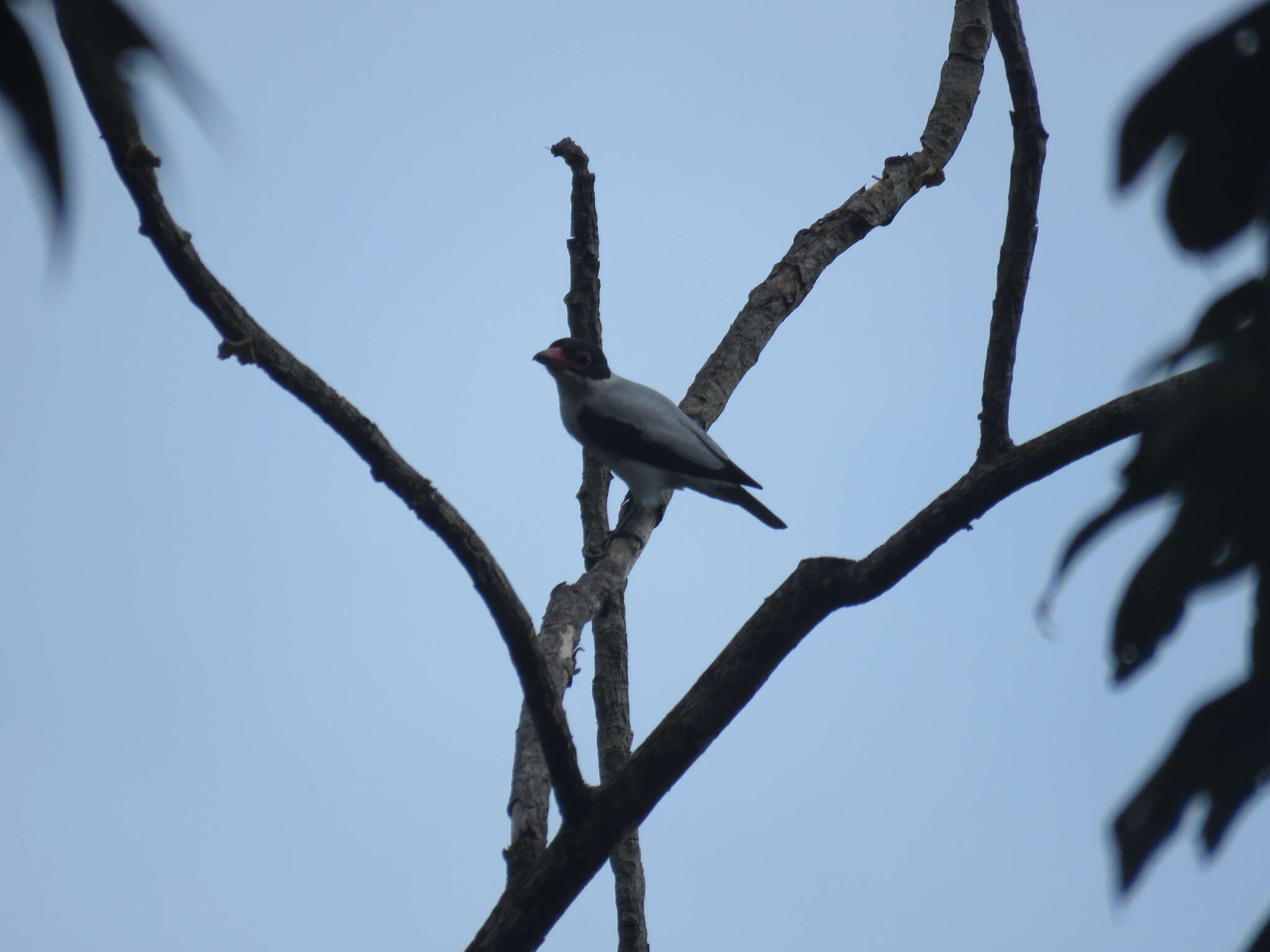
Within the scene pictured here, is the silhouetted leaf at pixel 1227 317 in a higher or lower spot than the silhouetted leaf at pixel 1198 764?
higher

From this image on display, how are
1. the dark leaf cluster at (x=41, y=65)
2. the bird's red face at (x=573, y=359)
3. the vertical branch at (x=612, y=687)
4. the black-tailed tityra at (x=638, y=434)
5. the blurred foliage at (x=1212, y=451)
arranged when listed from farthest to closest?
the bird's red face at (x=573, y=359), the black-tailed tityra at (x=638, y=434), the vertical branch at (x=612, y=687), the dark leaf cluster at (x=41, y=65), the blurred foliage at (x=1212, y=451)

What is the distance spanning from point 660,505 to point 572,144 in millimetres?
2275

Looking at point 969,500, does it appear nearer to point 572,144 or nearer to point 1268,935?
point 1268,935

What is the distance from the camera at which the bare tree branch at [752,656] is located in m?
3.59

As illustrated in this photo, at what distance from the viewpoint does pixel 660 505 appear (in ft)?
24.2

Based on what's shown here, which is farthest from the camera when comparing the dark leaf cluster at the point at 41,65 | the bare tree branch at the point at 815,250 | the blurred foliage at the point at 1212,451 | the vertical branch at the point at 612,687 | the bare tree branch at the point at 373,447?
the bare tree branch at the point at 815,250

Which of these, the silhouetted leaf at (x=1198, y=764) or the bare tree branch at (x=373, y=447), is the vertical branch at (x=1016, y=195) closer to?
the bare tree branch at (x=373, y=447)

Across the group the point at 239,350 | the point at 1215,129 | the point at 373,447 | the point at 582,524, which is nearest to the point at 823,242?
the point at 582,524

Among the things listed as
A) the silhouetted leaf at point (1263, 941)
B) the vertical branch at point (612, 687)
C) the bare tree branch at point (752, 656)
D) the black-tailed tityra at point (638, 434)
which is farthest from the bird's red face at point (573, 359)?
the silhouetted leaf at point (1263, 941)

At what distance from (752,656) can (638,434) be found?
385 centimetres

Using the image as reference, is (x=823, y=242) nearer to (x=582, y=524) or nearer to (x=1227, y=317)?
(x=582, y=524)

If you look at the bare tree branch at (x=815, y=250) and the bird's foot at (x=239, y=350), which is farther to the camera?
the bare tree branch at (x=815, y=250)

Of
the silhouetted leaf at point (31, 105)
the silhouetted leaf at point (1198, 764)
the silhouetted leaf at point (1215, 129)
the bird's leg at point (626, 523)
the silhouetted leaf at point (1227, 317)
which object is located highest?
the bird's leg at point (626, 523)

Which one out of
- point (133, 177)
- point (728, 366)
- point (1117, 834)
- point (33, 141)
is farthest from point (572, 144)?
point (1117, 834)
